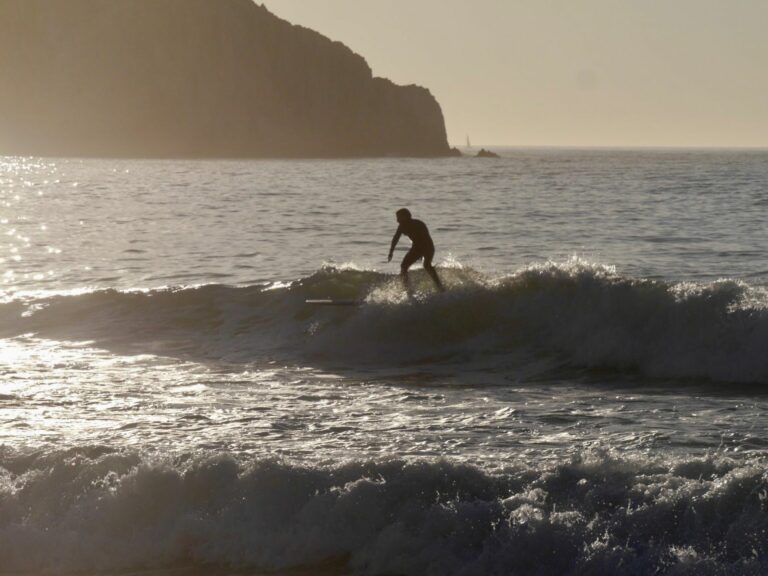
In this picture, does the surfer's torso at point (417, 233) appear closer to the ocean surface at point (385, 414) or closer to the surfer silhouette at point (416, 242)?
the surfer silhouette at point (416, 242)

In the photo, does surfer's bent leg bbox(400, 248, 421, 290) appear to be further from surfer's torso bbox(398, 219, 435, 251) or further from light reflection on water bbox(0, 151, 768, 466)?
light reflection on water bbox(0, 151, 768, 466)

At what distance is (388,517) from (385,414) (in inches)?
139

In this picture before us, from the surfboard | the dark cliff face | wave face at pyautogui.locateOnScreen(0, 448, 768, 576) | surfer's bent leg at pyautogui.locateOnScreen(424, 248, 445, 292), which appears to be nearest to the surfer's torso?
surfer's bent leg at pyautogui.locateOnScreen(424, 248, 445, 292)

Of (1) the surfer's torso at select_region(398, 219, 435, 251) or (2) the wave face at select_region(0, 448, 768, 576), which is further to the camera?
(1) the surfer's torso at select_region(398, 219, 435, 251)

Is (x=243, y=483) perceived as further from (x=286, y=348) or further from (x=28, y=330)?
(x=28, y=330)

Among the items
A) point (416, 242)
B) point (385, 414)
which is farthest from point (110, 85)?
point (385, 414)

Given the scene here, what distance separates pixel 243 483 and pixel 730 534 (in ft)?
13.2

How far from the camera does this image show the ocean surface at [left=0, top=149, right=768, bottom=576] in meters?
8.72

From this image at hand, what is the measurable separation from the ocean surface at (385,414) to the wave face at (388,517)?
0.06 feet

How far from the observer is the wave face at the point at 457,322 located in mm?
16094

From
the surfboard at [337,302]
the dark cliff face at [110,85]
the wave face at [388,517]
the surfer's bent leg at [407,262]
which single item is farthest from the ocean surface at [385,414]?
the dark cliff face at [110,85]

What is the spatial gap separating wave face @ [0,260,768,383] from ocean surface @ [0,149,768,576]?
0.18ft

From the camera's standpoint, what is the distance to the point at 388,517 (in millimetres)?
9055

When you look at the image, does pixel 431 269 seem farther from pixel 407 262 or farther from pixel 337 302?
pixel 337 302
